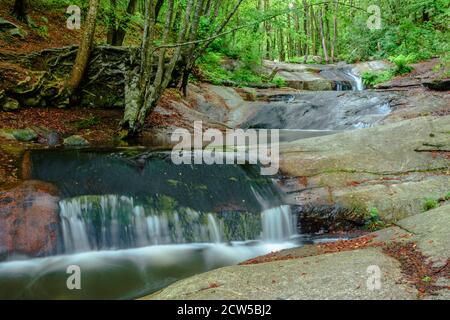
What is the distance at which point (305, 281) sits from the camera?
12.5 feet

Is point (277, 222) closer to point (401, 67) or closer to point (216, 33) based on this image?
point (216, 33)

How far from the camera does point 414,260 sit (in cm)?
406

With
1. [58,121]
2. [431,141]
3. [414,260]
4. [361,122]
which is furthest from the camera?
[361,122]

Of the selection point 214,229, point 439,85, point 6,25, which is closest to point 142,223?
point 214,229

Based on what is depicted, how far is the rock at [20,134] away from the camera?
885cm

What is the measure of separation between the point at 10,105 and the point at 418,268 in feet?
32.6

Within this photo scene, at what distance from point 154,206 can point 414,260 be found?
13.9 feet

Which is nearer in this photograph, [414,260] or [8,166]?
[414,260]

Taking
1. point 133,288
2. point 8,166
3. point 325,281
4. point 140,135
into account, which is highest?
point 140,135

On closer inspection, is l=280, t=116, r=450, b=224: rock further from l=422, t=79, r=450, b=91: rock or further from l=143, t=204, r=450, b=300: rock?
l=422, t=79, r=450, b=91: rock

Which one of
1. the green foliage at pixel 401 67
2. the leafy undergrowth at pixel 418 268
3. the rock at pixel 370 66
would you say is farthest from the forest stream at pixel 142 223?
the rock at pixel 370 66

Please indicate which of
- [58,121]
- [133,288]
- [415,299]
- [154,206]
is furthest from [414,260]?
[58,121]

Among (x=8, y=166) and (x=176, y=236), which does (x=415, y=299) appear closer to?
(x=176, y=236)

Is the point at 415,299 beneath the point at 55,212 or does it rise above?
beneath
